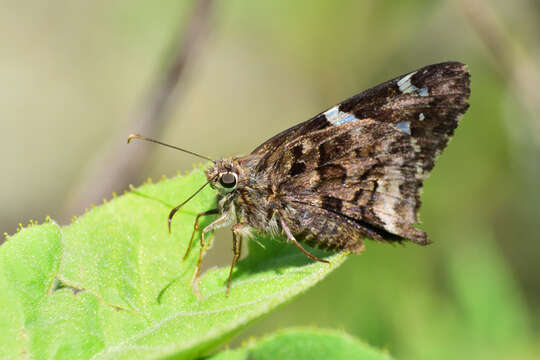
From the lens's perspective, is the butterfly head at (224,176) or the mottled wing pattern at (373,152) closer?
the butterfly head at (224,176)

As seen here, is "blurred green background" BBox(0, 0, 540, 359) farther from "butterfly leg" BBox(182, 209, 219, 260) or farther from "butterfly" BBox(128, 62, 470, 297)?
"butterfly leg" BBox(182, 209, 219, 260)

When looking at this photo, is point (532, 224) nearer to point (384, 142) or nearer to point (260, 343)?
point (384, 142)

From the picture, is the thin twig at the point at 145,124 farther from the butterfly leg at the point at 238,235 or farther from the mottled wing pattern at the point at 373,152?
the butterfly leg at the point at 238,235

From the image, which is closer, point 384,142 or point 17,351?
point 17,351

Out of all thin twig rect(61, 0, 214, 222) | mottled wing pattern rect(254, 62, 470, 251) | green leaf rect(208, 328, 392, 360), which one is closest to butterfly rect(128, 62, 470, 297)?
mottled wing pattern rect(254, 62, 470, 251)

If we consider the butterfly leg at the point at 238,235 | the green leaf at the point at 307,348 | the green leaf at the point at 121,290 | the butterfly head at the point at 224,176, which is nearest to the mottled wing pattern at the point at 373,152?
the butterfly head at the point at 224,176

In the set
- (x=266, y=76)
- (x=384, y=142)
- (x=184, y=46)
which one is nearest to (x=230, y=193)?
(x=384, y=142)

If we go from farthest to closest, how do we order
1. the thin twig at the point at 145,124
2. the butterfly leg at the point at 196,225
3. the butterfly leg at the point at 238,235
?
the thin twig at the point at 145,124 → the butterfly leg at the point at 238,235 → the butterfly leg at the point at 196,225
